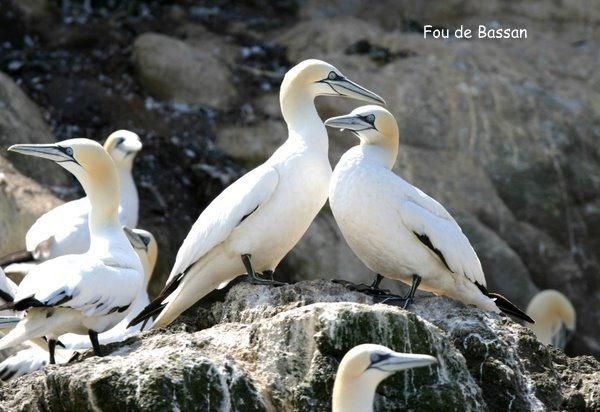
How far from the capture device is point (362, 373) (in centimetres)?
656

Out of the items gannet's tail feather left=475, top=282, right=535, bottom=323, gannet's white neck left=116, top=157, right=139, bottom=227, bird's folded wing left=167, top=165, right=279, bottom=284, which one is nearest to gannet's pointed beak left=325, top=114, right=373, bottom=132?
bird's folded wing left=167, top=165, right=279, bottom=284

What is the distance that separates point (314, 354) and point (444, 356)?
623 millimetres

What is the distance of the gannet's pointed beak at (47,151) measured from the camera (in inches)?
343

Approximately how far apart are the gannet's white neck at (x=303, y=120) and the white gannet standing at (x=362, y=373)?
2979mm

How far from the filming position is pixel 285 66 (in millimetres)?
15719

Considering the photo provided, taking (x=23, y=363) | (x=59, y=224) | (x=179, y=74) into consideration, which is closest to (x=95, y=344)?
(x=23, y=363)

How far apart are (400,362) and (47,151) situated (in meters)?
3.08

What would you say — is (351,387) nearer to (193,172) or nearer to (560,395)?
(560,395)

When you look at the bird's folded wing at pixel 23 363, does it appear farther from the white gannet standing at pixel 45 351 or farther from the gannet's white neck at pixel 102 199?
the gannet's white neck at pixel 102 199

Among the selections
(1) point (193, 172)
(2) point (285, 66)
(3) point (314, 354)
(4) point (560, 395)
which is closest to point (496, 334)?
(4) point (560, 395)

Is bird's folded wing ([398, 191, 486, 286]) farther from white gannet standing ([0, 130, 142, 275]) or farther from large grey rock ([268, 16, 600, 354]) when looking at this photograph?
large grey rock ([268, 16, 600, 354])

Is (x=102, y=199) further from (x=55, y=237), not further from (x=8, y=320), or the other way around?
(x=55, y=237)

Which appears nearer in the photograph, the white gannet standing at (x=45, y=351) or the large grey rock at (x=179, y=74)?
the white gannet standing at (x=45, y=351)

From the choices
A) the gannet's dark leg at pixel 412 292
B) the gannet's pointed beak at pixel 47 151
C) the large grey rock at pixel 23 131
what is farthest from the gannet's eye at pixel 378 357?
the large grey rock at pixel 23 131
